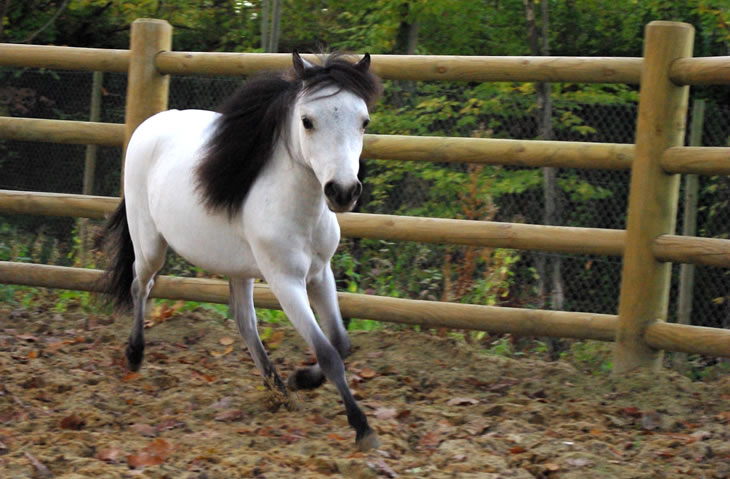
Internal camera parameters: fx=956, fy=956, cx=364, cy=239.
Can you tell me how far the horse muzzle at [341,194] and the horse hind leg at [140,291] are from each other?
66.3 inches

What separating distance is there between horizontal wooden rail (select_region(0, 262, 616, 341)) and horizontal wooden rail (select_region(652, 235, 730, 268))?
1.47 ft

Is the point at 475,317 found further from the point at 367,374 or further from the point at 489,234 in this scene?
the point at 367,374

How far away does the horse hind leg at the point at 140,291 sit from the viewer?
15.7 ft

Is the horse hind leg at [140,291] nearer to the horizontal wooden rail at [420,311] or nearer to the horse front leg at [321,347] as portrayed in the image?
the horizontal wooden rail at [420,311]

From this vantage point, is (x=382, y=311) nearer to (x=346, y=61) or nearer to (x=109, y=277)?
(x=109, y=277)

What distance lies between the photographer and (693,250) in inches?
181

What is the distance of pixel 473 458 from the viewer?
3.49 meters

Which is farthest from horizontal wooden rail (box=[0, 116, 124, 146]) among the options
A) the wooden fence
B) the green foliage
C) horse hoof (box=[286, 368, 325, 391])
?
the green foliage

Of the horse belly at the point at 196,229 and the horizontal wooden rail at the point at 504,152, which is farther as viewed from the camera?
the horizontal wooden rail at the point at 504,152

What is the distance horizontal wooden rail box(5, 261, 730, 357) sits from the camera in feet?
15.1

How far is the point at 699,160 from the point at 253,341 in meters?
2.30

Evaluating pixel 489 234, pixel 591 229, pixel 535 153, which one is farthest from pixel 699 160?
pixel 489 234

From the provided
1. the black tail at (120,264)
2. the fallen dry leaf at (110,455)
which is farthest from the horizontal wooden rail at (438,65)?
the fallen dry leaf at (110,455)

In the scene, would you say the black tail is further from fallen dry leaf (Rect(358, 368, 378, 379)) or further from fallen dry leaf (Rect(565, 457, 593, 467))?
fallen dry leaf (Rect(565, 457, 593, 467))
